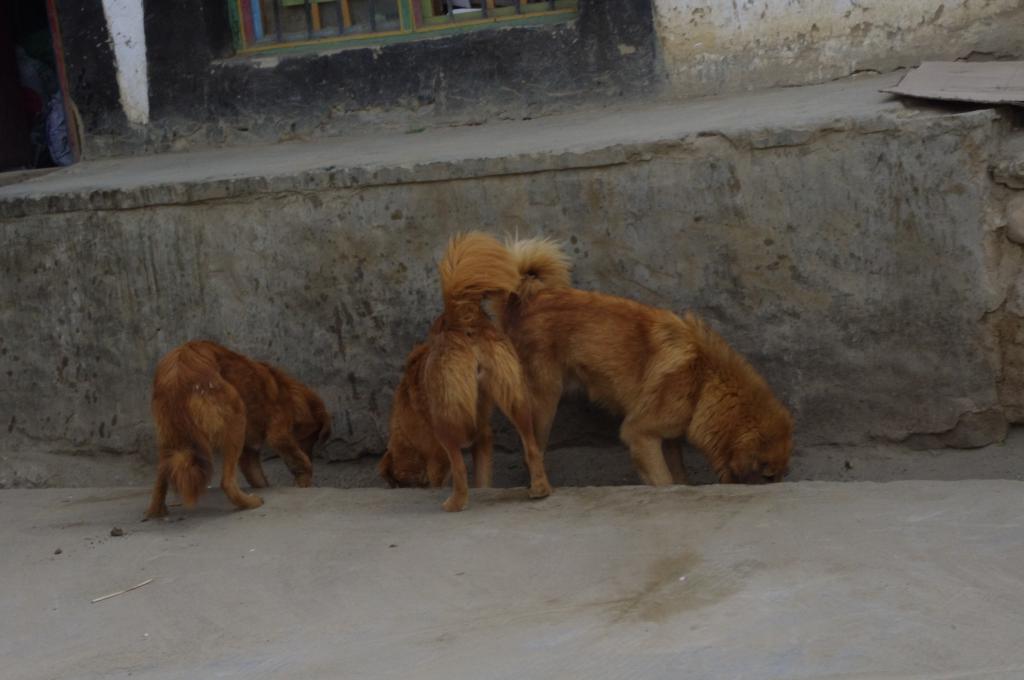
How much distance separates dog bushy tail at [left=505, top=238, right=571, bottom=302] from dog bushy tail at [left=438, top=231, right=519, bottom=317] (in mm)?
227

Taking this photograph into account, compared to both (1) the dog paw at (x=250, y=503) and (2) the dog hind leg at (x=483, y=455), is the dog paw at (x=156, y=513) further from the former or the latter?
(2) the dog hind leg at (x=483, y=455)

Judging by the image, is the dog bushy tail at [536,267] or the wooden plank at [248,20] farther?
the wooden plank at [248,20]

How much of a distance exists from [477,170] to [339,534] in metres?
1.95

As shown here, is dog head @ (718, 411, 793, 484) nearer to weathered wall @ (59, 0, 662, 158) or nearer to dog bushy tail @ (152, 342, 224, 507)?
dog bushy tail @ (152, 342, 224, 507)

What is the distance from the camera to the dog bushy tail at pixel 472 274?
5.50m

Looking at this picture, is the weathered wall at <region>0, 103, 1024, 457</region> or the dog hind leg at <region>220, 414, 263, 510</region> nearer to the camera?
the dog hind leg at <region>220, 414, 263, 510</region>

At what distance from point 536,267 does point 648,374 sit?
0.71 meters

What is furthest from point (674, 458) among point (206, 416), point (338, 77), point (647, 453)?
point (338, 77)

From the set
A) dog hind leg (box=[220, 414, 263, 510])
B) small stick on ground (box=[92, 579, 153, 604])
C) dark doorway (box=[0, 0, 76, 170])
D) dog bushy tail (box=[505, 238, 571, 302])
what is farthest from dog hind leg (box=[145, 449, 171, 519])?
dark doorway (box=[0, 0, 76, 170])

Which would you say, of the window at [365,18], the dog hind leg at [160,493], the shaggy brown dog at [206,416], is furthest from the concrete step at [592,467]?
the window at [365,18]

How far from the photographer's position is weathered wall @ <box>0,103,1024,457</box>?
5.80 metres

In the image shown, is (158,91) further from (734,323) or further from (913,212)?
(913,212)

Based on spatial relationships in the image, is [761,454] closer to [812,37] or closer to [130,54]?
[812,37]

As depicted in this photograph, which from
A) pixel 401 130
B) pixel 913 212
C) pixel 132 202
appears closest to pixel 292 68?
pixel 401 130
